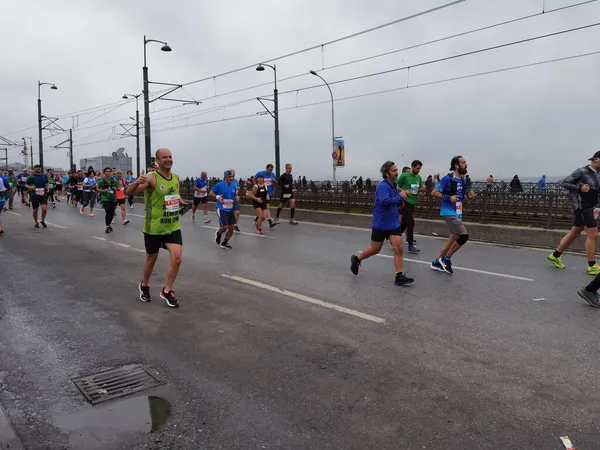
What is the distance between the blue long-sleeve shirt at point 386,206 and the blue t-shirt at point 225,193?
4452mm

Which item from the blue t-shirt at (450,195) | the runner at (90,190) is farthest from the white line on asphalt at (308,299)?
the runner at (90,190)

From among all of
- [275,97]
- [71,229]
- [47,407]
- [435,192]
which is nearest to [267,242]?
[435,192]

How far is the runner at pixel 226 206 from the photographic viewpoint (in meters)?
10.6

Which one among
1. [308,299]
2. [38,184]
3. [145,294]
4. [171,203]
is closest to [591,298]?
[308,299]

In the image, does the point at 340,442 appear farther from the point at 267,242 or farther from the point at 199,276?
the point at 267,242

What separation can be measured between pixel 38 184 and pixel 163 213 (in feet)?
33.6

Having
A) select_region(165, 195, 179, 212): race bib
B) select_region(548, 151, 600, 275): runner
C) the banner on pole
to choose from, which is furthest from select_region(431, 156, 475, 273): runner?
the banner on pole

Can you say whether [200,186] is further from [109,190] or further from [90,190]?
[109,190]

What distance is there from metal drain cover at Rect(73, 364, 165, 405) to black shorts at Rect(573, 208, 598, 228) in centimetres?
671

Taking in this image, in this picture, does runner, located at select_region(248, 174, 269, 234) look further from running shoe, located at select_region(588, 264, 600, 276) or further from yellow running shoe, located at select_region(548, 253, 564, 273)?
running shoe, located at select_region(588, 264, 600, 276)

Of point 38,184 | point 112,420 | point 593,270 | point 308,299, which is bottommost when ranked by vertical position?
point 112,420

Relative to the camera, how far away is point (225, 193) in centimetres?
1074

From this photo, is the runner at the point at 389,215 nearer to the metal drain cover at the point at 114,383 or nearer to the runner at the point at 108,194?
the metal drain cover at the point at 114,383

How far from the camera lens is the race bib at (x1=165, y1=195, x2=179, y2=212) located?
18.9 feet
